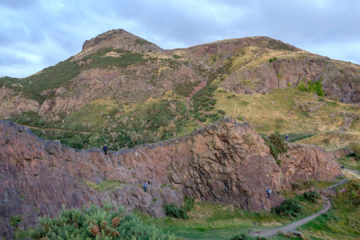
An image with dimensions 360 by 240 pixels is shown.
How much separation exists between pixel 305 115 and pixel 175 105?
29.2m

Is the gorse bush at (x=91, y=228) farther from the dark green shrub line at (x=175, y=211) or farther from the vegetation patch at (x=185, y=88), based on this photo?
the vegetation patch at (x=185, y=88)

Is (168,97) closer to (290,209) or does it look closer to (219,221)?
(290,209)

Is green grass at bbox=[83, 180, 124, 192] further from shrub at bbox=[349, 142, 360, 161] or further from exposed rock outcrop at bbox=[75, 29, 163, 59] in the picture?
exposed rock outcrop at bbox=[75, 29, 163, 59]

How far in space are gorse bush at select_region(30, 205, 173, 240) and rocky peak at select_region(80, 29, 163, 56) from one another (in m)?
93.3

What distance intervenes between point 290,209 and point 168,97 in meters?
51.6

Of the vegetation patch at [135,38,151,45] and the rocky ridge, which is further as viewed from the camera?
the vegetation patch at [135,38,151,45]

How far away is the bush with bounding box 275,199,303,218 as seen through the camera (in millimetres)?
16500

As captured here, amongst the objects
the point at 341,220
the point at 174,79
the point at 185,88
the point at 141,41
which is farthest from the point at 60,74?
the point at 341,220

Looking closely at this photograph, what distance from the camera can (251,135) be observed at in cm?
1897

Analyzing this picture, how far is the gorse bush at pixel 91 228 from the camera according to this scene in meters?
5.25

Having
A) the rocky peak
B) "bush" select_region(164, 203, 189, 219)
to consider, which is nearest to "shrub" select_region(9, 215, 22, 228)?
"bush" select_region(164, 203, 189, 219)

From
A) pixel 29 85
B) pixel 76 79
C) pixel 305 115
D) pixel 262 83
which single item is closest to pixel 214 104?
pixel 262 83

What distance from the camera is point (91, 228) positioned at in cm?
529

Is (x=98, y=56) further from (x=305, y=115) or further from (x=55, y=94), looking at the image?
(x=305, y=115)
